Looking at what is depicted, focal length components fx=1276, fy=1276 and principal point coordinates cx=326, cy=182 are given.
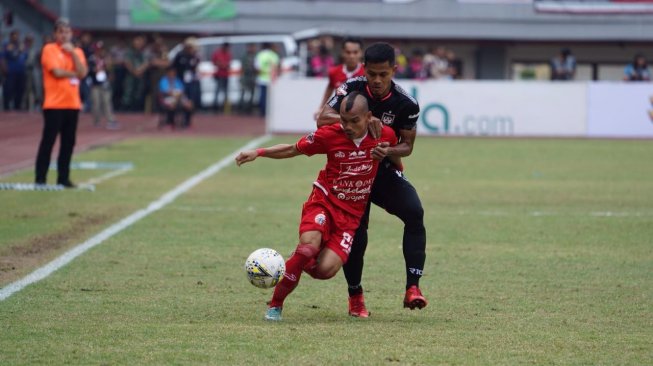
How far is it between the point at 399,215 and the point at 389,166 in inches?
13.0

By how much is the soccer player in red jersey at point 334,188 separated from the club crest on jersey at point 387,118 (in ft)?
0.42

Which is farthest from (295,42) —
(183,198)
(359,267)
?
(359,267)

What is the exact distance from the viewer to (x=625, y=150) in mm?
25828

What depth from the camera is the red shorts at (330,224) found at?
8.09 meters

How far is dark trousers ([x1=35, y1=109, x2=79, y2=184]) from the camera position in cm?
1662

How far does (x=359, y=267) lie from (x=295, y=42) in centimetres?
3093

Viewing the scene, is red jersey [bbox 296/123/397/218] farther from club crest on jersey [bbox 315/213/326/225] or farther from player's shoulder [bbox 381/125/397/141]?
club crest on jersey [bbox 315/213/326/225]

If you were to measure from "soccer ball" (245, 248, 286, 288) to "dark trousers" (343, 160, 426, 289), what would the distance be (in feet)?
1.99

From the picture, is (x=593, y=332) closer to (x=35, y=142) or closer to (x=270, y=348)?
(x=270, y=348)

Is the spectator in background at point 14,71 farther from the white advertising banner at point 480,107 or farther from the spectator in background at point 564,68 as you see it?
the spectator in background at point 564,68

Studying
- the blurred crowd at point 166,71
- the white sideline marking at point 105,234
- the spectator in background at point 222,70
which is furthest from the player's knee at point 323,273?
the spectator in background at point 222,70

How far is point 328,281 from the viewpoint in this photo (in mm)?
10078

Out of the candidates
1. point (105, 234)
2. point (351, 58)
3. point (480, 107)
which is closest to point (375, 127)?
point (105, 234)

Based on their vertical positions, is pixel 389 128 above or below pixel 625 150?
above
